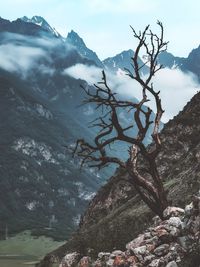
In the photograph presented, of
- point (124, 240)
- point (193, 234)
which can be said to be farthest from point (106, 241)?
point (193, 234)


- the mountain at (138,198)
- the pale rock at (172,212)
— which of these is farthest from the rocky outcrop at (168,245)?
the mountain at (138,198)

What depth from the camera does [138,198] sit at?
77.9 m

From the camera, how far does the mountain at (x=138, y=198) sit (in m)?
A: 60.2

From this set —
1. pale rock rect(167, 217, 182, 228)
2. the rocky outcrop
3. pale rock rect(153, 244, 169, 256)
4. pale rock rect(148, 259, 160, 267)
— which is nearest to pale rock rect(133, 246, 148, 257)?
the rocky outcrop

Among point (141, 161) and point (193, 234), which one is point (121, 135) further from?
point (141, 161)

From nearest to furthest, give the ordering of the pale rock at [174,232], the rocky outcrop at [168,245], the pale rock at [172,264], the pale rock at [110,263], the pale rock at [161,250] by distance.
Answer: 1. the pale rock at [172,264]
2. the rocky outcrop at [168,245]
3. the pale rock at [161,250]
4. the pale rock at [174,232]
5. the pale rock at [110,263]

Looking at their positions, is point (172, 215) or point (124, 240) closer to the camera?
point (172, 215)

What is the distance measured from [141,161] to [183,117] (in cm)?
1259

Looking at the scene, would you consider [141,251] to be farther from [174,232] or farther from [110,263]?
[110,263]

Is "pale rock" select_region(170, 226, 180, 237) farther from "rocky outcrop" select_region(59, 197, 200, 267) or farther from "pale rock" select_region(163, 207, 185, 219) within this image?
"pale rock" select_region(163, 207, 185, 219)

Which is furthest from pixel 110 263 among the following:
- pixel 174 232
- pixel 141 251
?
pixel 174 232

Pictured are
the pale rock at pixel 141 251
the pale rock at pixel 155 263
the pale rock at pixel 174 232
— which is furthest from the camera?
the pale rock at pixel 141 251

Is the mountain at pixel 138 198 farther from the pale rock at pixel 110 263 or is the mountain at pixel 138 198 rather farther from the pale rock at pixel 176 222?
the pale rock at pixel 176 222

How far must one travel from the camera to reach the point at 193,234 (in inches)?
722
